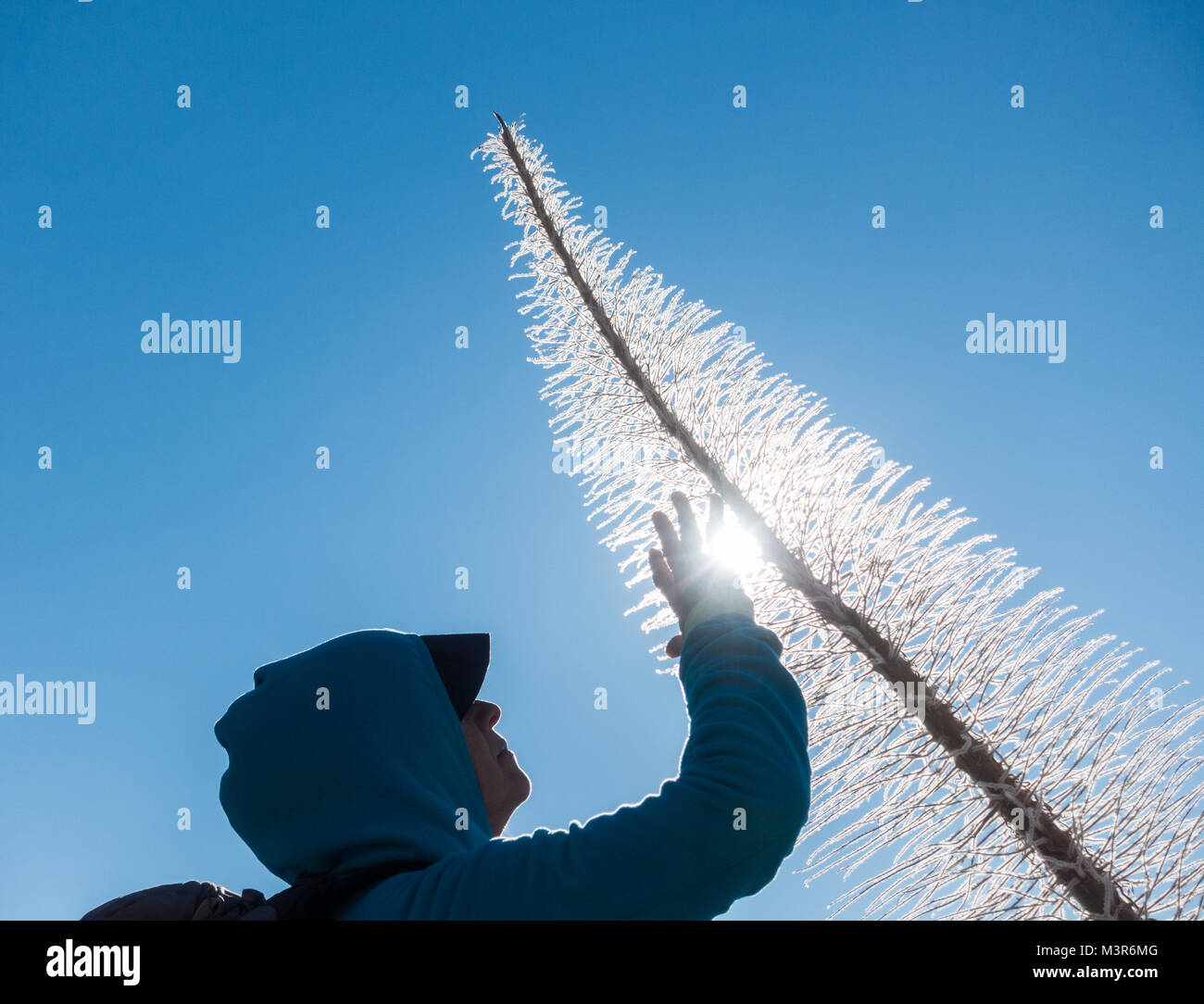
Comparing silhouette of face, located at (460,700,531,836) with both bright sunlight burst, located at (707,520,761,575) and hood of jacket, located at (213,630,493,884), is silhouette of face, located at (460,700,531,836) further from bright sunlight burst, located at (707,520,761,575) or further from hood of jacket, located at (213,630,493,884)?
bright sunlight burst, located at (707,520,761,575)

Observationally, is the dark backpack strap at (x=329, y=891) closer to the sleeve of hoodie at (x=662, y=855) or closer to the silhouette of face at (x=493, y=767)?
the sleeve of hoodie at (x=662, y=855)

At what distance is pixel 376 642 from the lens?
142 centimetres

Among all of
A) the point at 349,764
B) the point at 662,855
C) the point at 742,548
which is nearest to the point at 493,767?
the point at 349,764

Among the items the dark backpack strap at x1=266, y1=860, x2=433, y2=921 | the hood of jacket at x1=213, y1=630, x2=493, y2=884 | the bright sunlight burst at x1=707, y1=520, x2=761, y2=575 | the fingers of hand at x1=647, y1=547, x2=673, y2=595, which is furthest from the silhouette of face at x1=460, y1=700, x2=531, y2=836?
the bright sunlight burst at x1=707, y1=520, x2=761, y2=575

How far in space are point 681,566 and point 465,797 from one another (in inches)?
26.9

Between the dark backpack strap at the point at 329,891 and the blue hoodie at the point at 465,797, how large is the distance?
0.07 feet

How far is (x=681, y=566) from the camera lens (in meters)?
1.49

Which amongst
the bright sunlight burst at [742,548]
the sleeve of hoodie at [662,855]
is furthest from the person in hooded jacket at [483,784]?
the bright sunlight burst at [742,548]

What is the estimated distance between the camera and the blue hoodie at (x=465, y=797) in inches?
37.7

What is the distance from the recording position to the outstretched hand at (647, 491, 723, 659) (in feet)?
4.63

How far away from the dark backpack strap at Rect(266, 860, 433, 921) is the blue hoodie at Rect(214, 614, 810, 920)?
20 millimetres
